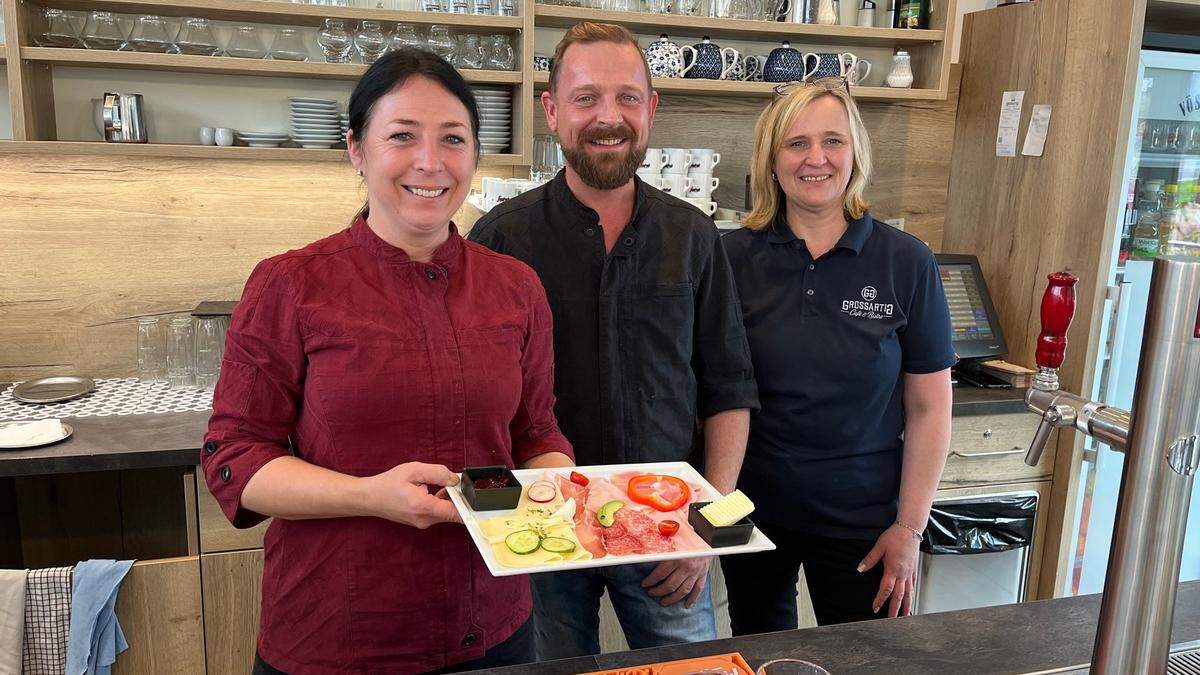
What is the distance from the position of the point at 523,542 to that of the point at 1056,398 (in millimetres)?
629

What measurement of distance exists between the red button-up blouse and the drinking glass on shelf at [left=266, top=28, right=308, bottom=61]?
55.0 inches

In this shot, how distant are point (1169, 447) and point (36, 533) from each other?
8.94 ft

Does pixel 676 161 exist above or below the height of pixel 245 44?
below

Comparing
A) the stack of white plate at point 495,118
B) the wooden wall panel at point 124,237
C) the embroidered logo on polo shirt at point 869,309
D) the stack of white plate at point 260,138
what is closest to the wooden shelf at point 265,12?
the stack of white plate at point 495,118

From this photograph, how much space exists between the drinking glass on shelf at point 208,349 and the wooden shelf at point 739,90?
112 cm

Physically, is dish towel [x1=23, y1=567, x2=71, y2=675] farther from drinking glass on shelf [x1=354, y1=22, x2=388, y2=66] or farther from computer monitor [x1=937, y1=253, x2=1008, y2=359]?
computer monitor [x1=937, y1=253, x2=1008, y2=359]

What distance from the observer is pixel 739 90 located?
2805 millimetres

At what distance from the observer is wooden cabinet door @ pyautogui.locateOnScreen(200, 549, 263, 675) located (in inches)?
83.7

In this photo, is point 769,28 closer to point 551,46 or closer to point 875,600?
point 551,46

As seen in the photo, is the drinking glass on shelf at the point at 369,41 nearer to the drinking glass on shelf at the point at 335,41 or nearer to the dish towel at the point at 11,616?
the drinking glass on shelf at the point at 335,41

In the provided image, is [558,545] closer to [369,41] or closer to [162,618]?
[162,618]

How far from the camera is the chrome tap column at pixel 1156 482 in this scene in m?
0.65

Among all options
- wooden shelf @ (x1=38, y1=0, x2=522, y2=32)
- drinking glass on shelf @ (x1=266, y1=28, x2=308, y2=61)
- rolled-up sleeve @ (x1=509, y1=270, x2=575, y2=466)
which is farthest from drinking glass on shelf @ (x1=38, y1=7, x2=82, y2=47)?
rolled-up sleeve @ (x1=509, y1=270, x2=575, y2=466)

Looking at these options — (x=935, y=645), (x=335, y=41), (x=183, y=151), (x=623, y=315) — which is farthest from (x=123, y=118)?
(x=935, y=645)
